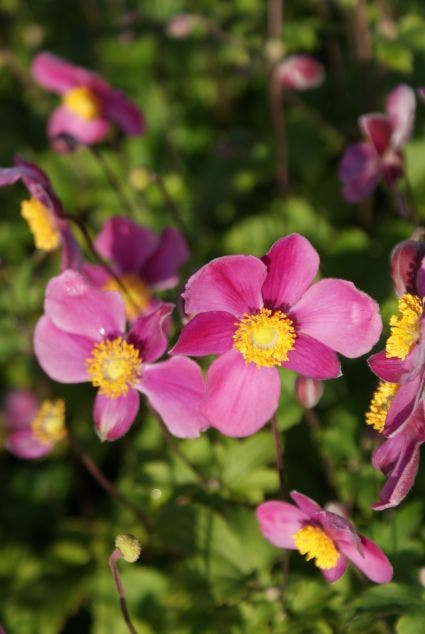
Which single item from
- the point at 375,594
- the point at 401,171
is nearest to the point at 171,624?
the point at 375,594

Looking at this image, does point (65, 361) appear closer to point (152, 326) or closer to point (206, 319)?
point (152, 326)

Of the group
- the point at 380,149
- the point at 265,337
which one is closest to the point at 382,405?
the point at 265,337

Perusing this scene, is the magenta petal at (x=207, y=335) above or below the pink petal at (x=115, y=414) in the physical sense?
above

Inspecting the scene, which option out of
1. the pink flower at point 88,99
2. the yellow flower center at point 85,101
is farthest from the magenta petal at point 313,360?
the yellow flower center at point 85,101

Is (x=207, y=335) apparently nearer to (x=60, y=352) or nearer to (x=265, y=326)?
(x=265, y=326)

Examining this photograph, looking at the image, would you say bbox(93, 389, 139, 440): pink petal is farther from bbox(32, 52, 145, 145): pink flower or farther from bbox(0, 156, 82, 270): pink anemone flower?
bbox(32, 52, 145, 145): pink flower

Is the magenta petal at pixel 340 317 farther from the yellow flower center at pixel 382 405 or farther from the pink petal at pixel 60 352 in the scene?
the pink petal at pixel 60 352

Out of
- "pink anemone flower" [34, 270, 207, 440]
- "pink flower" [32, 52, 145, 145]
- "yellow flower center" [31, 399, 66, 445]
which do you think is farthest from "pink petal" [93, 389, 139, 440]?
"pink flower" [32, 52, 145, 145]
